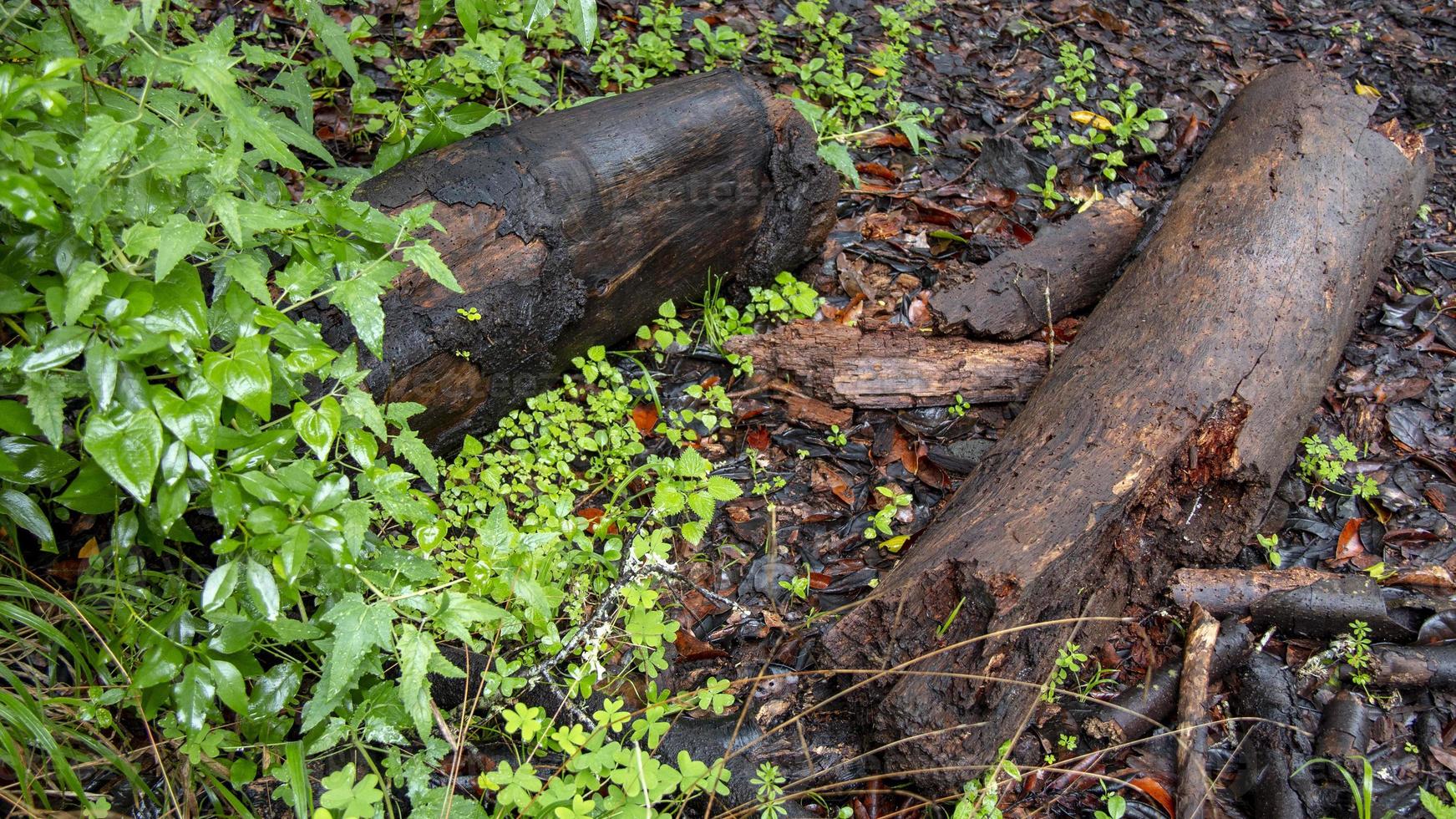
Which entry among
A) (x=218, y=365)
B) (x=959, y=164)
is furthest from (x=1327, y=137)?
(x=218, y=365)

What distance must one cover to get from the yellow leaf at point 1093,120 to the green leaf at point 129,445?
14.6 feet

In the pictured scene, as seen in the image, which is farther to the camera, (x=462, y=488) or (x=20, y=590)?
(x=462, y=488)

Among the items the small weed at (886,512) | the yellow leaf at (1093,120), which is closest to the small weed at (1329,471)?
the small weed at (886,512)

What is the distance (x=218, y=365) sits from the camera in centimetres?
181

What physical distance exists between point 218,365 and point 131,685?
0.82 meters

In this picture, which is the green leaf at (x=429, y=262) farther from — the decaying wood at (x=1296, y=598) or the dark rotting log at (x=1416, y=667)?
the dark rotting log at (x=1416, y=667)

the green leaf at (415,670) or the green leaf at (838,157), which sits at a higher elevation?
the green leaf at (838,157)

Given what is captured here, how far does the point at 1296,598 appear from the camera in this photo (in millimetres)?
2805

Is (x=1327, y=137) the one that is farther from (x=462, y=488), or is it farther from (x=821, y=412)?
(x=462, y=488)

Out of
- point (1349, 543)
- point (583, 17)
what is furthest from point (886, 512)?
point (583, 17)

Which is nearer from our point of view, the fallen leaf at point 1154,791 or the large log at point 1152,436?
the large log at point 1152,436

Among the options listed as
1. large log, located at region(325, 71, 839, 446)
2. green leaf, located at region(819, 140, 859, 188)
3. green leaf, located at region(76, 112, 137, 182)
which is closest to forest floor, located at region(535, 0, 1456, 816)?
large log, located at region(325, 71, 839, 446)

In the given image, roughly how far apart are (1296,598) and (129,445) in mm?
3084

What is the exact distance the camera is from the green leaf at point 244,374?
71.2 inches
